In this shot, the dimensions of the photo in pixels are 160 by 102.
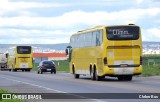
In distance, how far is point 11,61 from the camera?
290 feet

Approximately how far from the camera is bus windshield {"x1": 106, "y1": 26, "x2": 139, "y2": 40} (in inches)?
1558

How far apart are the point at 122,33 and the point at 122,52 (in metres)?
1.20

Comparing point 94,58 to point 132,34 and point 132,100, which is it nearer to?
point 132,34

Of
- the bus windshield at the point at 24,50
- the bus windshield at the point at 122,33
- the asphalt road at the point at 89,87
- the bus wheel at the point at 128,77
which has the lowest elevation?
the asphalt road at the point at 89,87

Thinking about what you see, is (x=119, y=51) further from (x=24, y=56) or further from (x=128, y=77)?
(x=24, y=56)

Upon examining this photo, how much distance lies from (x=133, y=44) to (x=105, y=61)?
2.07 meters

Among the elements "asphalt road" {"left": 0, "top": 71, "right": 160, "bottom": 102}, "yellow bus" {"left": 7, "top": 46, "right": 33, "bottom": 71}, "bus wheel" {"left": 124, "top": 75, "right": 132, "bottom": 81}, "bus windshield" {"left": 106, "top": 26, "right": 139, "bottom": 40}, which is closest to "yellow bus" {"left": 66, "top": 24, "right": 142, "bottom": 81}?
"bus windshield" {"left": 106, "top": 26, "right": 139, "bottom": 40}

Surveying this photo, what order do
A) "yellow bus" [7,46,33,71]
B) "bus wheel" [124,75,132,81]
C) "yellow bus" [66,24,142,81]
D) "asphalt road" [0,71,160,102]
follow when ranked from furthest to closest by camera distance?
"yellow bus" [7,46,33,71]
"bus wheel" [124,75,132,81]
"yellow bus" [66,24,142,81]
"asphalt road" [0,71,160,102]

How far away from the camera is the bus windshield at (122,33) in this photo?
3956cm

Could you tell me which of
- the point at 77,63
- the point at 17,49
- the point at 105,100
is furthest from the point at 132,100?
the point at 17,49

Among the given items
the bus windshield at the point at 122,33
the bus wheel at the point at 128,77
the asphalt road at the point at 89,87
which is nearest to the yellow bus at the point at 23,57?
the bus wheel at the point at 128,77

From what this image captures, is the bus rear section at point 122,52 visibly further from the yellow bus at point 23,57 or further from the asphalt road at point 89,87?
the yellow bus at point 23,57

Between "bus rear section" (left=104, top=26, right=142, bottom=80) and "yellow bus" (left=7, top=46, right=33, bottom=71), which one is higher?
"yellow bus" (left=7, top=46, right=33, bottom=71)

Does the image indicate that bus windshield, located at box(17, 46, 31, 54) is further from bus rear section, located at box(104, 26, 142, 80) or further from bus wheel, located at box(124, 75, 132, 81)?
bus rear section, located at box(104, 26, 142, 80)
